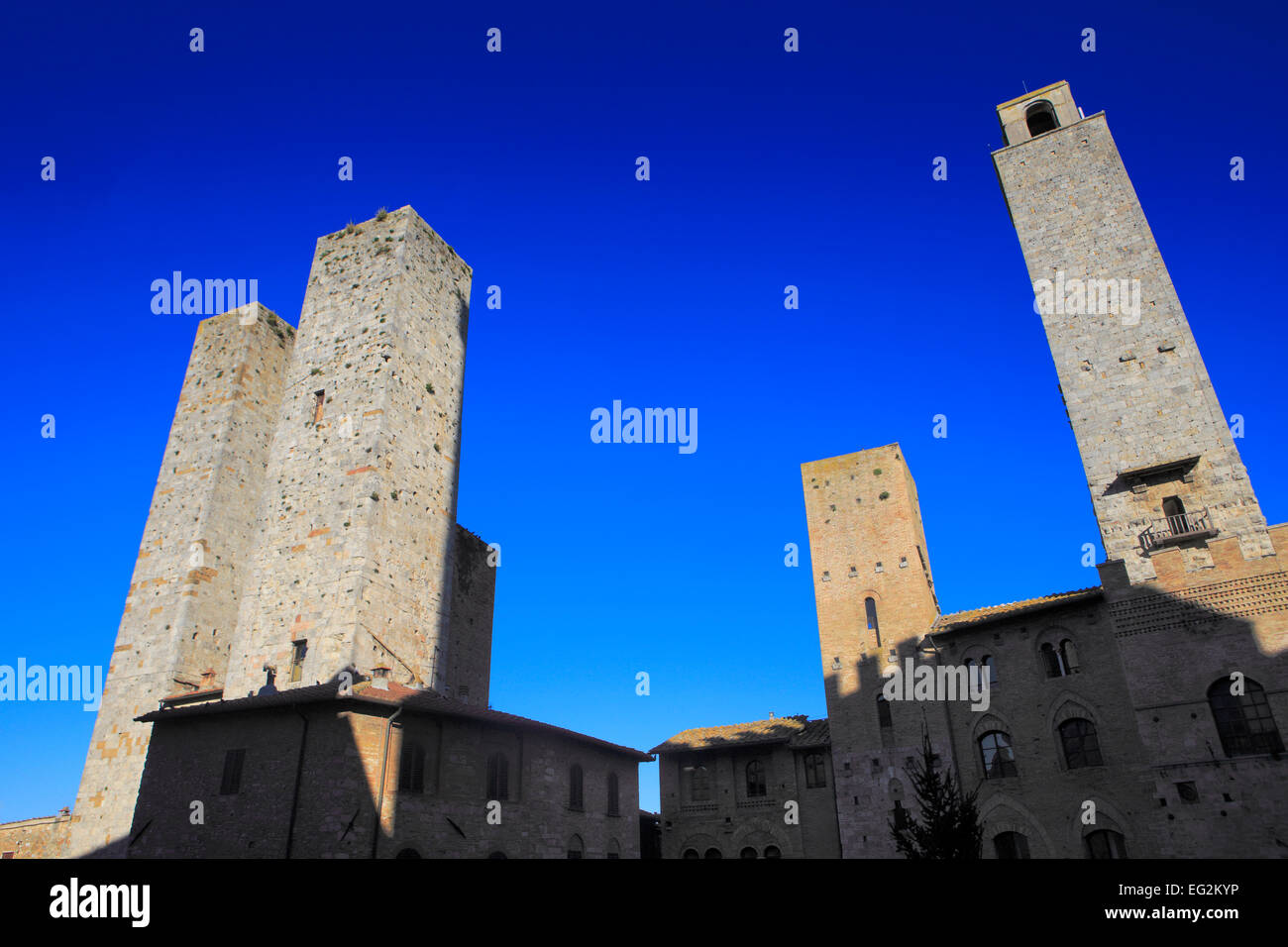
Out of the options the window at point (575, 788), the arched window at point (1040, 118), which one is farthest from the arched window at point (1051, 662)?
the arched window at point (1040, 118)

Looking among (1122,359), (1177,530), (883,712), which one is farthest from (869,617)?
(1122,359)

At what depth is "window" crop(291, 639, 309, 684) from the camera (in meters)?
20.5

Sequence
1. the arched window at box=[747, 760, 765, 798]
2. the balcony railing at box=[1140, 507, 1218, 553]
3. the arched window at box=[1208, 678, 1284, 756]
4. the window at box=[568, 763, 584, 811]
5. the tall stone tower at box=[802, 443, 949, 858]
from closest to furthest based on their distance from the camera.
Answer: the arched window at box=[1208, 678, 1284, 756] < the balcony railing at box=[1140, 507, 1218, 553] < the window at box=[568, 763, 584, 811] < the tall stone tower at box=[802, 443, 949, 858] < the arched window at box=[747, 760, 765, 798]

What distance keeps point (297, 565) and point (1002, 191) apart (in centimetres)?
2916

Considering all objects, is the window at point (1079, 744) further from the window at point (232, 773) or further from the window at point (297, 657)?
the window at point (232, 773)

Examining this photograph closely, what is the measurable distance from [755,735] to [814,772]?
9.87ft

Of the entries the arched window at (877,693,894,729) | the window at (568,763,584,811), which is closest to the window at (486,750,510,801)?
the window at (568,763,584,811)

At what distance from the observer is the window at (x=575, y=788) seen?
78.8 ft

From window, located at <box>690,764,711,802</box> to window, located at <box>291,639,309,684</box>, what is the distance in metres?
18.9

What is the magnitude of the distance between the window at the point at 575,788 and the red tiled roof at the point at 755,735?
9.35 meters

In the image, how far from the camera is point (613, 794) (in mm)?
26766

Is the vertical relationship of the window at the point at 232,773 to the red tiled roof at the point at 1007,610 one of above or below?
below

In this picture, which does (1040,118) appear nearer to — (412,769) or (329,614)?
(329,614)

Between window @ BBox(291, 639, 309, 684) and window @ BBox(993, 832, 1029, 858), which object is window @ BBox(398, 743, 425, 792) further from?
window @ BBox(993, 832, 1029, 858)
